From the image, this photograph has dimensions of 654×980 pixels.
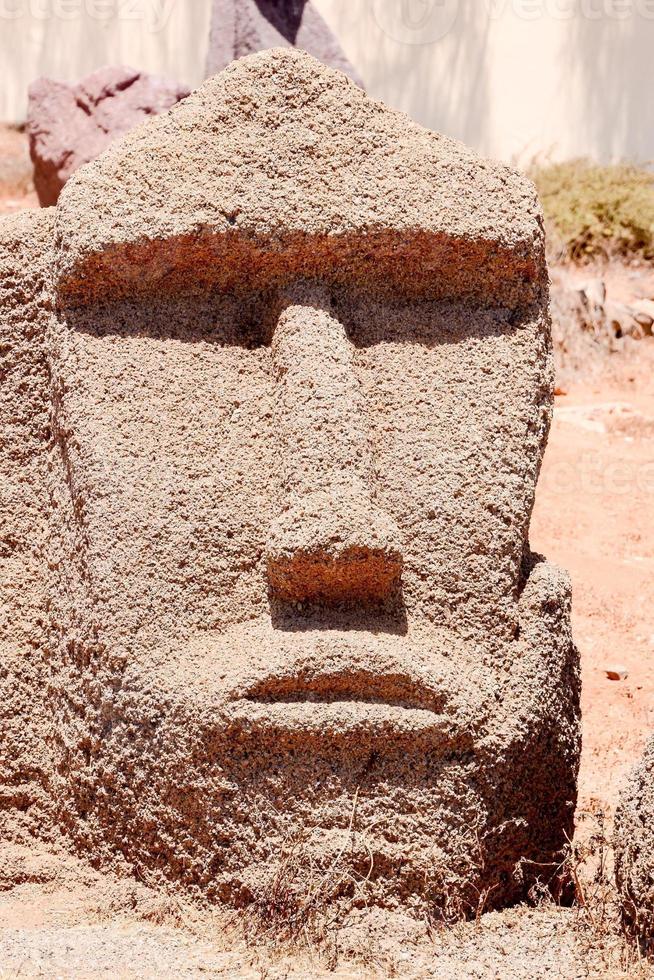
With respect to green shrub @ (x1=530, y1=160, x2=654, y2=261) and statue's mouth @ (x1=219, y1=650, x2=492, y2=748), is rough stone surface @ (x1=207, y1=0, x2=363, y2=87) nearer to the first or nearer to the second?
green shrub @ (x1=530, y1=160, x2=654, y2=261)

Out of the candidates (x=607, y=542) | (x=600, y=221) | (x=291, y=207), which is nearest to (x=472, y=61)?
(x=600, y=221)

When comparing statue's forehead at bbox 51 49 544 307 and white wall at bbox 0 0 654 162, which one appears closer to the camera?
statue's forehead at bbox 51 49 544 307

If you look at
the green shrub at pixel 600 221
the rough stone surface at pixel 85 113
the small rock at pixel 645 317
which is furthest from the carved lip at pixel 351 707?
the green shrub at pixel 600 221

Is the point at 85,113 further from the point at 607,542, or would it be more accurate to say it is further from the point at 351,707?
the point at 351,707

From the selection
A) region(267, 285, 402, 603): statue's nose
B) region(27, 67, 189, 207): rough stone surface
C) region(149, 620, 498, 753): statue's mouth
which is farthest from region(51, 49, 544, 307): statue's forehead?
region(27, 67, 189, 207): rough stone surface

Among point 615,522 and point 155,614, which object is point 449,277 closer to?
point 155,614

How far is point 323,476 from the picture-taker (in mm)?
2738

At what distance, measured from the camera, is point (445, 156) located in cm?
300

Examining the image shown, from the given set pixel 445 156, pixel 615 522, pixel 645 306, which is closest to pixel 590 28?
pixel 645 306

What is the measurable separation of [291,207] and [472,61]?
327 inches

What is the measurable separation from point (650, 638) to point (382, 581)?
2.30m

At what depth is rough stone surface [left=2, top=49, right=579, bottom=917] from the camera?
2.59 meters

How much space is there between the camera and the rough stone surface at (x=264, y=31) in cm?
881

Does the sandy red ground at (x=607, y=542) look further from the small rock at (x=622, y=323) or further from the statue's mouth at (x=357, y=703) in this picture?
the statue's mouth at (x=357, y=703)
